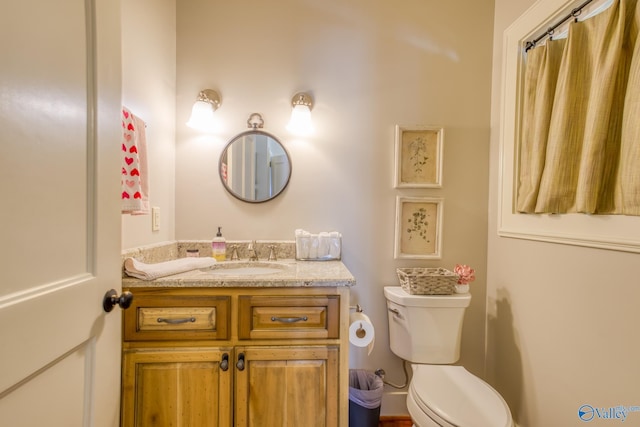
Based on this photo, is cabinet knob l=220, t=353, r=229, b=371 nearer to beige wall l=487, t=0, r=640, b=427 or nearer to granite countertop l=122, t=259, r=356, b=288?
granite countertop l=122, t=259, r=356, b=288

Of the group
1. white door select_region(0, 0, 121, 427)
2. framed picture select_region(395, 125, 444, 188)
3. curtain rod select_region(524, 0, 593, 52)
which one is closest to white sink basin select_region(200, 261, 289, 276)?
white door select_region(0, 0, 121, 427)

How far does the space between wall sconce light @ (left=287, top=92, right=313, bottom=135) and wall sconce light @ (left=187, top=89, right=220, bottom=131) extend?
1.48 feet

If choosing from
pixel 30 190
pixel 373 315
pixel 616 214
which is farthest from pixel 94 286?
pixel 616 214

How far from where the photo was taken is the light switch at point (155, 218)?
4.50 feet

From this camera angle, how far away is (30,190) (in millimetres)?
516

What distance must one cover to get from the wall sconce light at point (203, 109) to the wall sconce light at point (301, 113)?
45 centimetres

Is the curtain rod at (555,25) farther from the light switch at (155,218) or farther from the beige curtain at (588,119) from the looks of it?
the light switch at (155,218)

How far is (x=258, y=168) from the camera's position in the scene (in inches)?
62.7

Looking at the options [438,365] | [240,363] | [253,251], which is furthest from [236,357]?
[438,365]

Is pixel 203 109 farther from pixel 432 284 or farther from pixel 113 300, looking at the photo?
pixel 432 284

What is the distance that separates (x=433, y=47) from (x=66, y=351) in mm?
2084

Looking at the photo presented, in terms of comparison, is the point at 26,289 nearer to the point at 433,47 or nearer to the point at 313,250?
the point at 313,250

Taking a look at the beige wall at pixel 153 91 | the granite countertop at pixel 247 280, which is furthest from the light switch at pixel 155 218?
the granite countertop at pixel 247 280

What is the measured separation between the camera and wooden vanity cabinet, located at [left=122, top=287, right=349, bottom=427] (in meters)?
1.02
